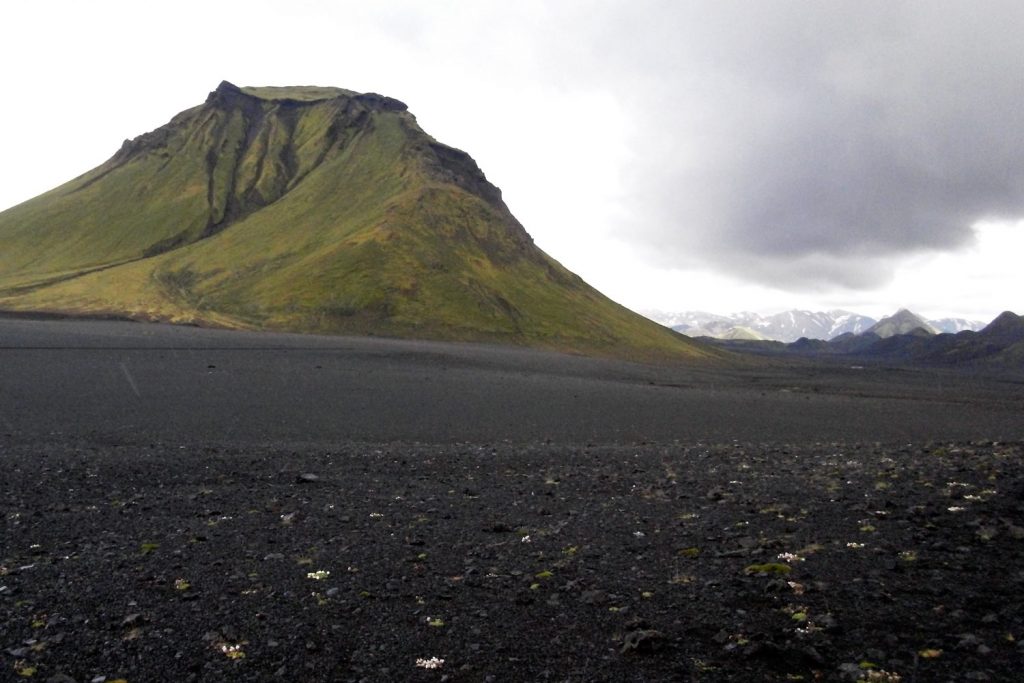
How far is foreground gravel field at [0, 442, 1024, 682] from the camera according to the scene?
532 cm

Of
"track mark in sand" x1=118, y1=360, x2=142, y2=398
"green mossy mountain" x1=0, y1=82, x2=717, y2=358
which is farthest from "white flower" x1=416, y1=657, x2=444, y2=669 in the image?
"green mossy mountain" x1=0, y1=82, x2=717, y2=358

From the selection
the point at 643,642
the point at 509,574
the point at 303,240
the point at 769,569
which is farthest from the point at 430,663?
the point at 303,240

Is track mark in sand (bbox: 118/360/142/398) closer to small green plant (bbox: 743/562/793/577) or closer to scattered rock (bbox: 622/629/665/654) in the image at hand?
small green plant (bbox: 743/562/793/577)

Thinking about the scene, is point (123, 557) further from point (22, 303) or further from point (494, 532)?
point (22, 303)

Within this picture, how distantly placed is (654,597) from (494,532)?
9.17ft

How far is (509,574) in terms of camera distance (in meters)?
7.35

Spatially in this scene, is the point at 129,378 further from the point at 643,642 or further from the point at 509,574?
the point at 643,642

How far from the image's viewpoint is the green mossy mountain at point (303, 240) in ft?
251

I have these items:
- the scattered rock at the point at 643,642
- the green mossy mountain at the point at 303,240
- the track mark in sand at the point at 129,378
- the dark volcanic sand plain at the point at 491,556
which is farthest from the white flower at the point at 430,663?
the green mossy mountain at the point at 303,240

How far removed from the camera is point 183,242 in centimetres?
10944

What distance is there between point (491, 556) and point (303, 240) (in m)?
95.8

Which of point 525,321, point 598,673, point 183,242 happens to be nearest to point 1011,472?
point 598,673

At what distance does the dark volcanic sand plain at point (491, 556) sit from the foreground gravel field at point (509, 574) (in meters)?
0.03

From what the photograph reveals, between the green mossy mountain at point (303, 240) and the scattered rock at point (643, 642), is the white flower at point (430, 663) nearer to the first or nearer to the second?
the scattered rock at point (643, 642)
